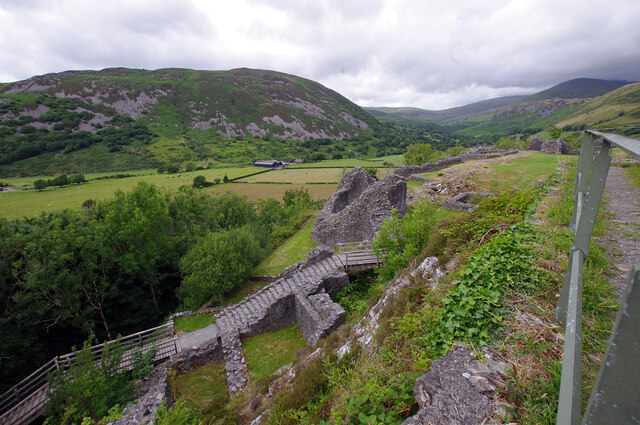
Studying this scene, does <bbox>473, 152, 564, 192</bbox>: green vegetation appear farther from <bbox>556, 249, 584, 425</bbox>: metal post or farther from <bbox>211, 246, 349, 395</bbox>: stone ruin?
<bbox>556, 249, 584, 425</bbox>: metal post

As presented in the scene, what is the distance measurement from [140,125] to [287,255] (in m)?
156

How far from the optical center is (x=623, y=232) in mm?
5590

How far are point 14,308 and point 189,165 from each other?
285 ft

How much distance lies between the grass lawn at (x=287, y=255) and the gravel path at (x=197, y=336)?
507cm

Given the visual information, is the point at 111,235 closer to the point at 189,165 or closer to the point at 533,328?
the point at 533,328

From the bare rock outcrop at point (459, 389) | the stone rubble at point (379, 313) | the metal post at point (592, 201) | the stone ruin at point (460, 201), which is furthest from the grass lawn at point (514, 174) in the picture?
the metal post at point (592, 201)

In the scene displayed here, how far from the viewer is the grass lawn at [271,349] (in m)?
12.5

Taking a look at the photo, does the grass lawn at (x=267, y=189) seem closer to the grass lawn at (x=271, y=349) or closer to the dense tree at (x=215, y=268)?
the dense tree at (x=215, y=268)

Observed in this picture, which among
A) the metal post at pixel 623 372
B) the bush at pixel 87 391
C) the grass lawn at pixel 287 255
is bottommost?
the bush at pixel 87 391

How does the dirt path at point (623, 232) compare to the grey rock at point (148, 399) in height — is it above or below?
above

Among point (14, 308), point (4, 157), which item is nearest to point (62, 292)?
point (14, 308)

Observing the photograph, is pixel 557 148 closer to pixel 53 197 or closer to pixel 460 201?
pixel 460 201

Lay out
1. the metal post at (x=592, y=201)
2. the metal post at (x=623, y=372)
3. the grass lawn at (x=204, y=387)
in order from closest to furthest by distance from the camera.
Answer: the metal post at (x=623, y=372), the metal post at (x=592, y=201), the grass lawn at (x=204, y=387)

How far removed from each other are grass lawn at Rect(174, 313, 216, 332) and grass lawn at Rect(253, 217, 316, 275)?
4.44 meters
